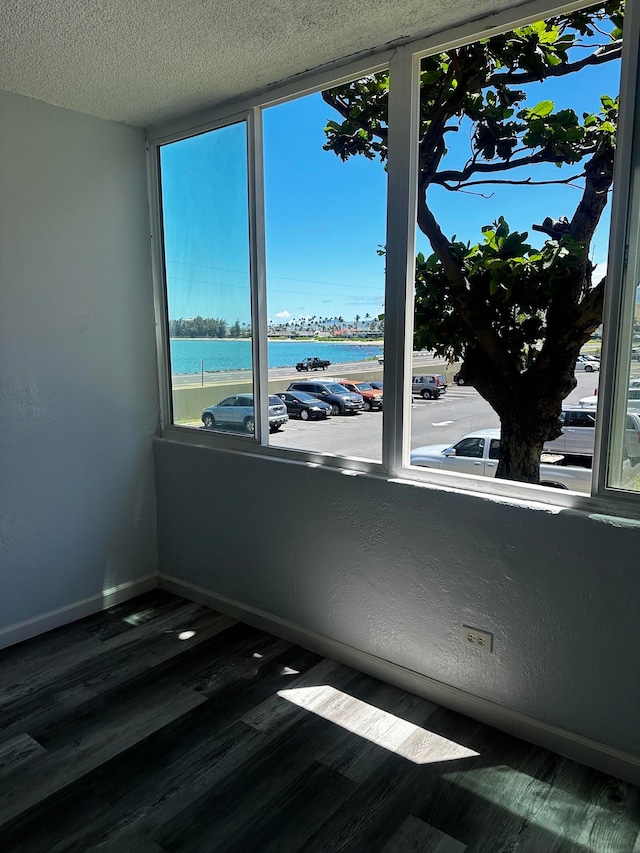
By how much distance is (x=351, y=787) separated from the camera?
1910 mm

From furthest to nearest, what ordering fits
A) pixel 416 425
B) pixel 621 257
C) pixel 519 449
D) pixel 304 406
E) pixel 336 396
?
1. pixel 304 406
2. pixel 336 396
3. pixel 416 425
4. pixel 519 449
5. pixel 621 257

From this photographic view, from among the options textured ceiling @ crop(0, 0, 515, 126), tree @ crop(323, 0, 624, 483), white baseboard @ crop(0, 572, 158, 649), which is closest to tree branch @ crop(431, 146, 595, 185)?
tree @ crop(323, 0, 624, 483)

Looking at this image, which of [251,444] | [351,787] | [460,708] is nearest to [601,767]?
[460,708]

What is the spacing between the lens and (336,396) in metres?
2.61

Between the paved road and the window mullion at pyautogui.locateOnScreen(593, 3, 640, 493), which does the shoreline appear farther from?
the window mullion at pyautogui.locateOnScreen(593, 3, 640, 493)

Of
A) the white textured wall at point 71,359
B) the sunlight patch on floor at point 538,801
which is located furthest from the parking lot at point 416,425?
the sunlight patch on floor at point 538,801

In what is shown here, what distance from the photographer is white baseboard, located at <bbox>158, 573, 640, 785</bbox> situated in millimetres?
1944

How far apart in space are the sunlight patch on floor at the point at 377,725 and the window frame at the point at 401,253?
935 millimetres

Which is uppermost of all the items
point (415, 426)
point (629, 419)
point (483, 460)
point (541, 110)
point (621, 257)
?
point (541, 110)

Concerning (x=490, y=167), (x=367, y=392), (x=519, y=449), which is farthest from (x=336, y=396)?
(x=490, y=167)

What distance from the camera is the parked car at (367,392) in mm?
2461

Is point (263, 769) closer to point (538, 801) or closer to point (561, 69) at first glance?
point (538, 801)

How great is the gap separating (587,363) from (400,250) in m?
0.84

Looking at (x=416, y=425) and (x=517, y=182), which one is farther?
(x=416, y=425)
